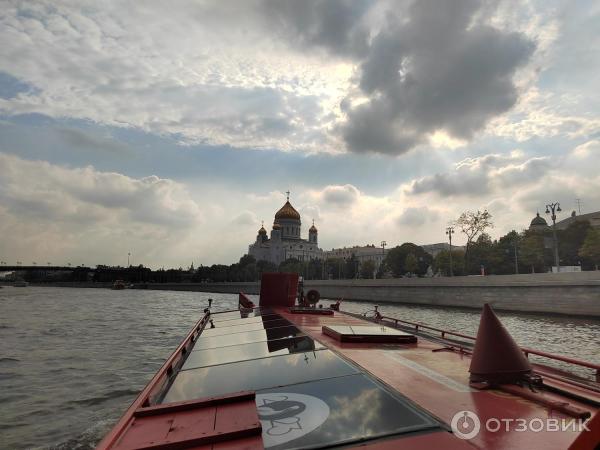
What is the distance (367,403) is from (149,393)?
3.20 metres

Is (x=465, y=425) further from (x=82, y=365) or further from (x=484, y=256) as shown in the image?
(x=484, y=256)

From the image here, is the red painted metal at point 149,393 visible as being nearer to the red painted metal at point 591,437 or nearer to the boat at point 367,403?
the boat at point 367,403

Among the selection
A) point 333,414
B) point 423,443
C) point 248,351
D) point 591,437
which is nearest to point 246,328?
point 248,351

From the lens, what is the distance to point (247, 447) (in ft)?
11.1

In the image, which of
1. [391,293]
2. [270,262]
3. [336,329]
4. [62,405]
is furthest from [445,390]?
[270,262]

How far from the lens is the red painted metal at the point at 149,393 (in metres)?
3.86

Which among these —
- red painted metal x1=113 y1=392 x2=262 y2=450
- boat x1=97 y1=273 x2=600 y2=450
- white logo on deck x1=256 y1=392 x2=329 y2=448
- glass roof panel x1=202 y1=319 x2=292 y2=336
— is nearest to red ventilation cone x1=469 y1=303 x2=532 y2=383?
boat x1=97 y1=273 x2=600 y2=450

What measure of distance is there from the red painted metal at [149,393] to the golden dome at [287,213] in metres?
157

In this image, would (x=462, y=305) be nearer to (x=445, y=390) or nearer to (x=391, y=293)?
(x=391, y=293)

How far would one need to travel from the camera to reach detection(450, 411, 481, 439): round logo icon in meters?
3.64

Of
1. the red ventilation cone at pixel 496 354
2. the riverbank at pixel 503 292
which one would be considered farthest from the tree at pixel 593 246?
the red ventilation cone at pixel 496 354

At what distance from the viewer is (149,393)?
18.9ft

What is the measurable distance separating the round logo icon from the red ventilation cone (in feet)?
3.00

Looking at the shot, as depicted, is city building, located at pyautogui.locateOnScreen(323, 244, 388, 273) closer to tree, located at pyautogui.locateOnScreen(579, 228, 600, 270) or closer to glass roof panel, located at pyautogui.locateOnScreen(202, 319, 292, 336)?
tree, located at pyautogui.locateOnScreen(579, 228, 600, 270)
